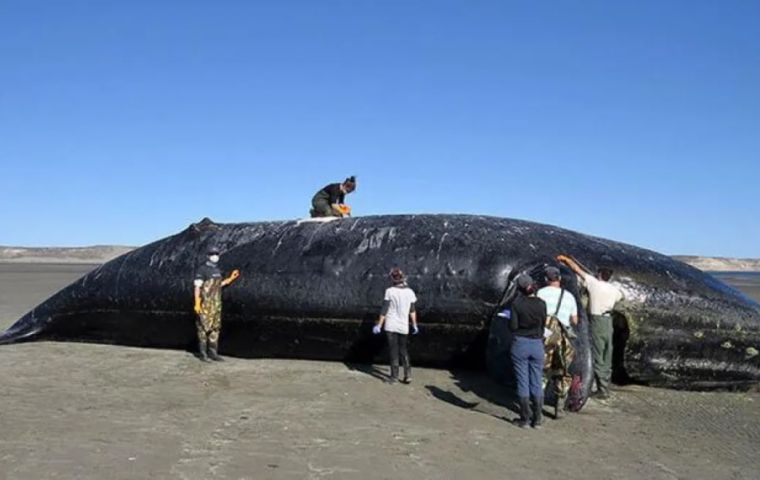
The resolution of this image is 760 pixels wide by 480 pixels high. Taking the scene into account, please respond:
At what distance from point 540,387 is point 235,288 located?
5.75m

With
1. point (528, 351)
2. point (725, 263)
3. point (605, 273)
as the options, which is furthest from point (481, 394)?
point (725, 263)

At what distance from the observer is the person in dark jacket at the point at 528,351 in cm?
812

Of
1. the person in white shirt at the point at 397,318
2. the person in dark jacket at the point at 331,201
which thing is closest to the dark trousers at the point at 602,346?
the person in white shirt at the point at 397,318

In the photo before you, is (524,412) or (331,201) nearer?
(524,412)

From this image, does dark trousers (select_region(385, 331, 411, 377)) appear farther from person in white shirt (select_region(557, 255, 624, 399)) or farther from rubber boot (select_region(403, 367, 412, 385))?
person in white shirt (select_region(557, 255, 624, 399))

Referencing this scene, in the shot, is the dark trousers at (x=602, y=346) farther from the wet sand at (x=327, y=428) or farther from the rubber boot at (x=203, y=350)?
the rubber boot at (x=203, y=350)

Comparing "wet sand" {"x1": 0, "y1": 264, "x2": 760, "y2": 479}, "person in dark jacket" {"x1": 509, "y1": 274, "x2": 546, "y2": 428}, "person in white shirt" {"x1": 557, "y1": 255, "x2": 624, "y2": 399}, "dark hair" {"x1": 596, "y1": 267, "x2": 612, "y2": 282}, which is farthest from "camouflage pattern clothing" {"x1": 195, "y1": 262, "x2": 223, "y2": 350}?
"dark hair" {"x1": 596, "y1": 267, "x2": 612, "y2": 282}

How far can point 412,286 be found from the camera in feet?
36.5

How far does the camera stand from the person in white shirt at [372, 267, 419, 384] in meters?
10.1

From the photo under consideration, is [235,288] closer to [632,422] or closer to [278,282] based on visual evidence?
[278,282]

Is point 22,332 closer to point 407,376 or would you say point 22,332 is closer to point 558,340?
point 407,376

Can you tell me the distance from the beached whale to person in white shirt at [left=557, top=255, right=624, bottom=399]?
0.32 metres

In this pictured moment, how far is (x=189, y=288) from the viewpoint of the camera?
12656 mm

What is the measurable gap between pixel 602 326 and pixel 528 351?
2.18 metres
